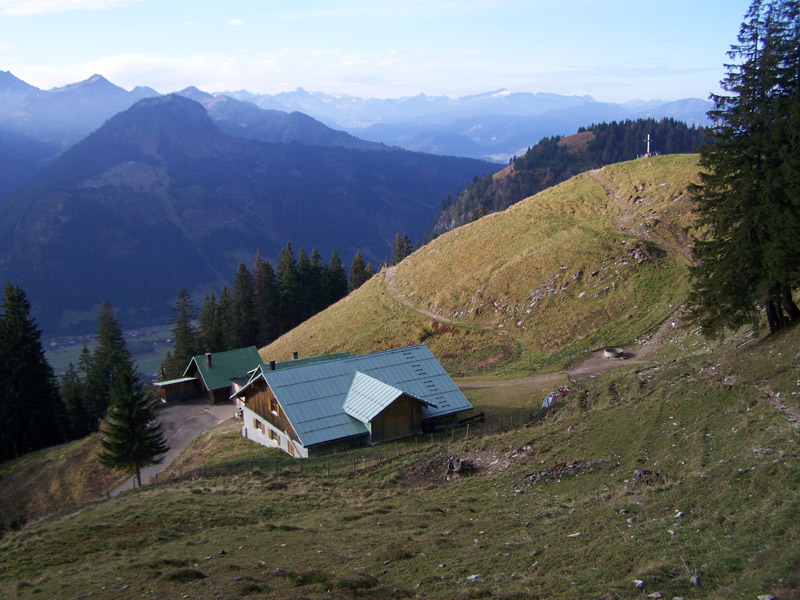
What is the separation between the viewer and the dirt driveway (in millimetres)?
43438

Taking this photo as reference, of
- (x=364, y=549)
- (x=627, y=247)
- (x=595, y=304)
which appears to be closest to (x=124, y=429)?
(x=364, y=549)

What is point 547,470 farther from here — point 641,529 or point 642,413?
point 641,529

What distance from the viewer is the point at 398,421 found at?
3628 cm

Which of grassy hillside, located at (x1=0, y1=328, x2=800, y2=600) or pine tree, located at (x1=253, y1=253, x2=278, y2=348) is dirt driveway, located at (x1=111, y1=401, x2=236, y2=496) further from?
pine tree, located at (x1=253, y1=253, x2=278, y2=348)

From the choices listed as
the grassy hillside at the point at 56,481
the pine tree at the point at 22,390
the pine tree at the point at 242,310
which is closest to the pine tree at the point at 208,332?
the pine tree at the point at 242,310

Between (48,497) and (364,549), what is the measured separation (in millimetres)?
39286

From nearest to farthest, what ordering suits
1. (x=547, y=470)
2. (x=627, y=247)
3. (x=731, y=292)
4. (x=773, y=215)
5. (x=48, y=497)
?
(x=547, y=470) → (x=773, y=215) → (x=731, y=292) → (x=48, y=497) → (x=627, y=247)

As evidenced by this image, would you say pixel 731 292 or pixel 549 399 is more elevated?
pixel 731 292

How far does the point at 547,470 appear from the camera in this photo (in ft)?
72.8

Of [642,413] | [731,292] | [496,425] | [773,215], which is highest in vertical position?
[773,215]

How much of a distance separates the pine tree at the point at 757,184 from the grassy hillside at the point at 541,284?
2096cm

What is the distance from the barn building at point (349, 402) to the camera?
35.4 metres

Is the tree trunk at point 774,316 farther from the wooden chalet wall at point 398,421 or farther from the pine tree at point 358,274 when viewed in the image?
the pine tree at point 358,274

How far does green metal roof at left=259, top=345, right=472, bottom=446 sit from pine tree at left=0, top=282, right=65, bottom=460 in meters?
36.6
